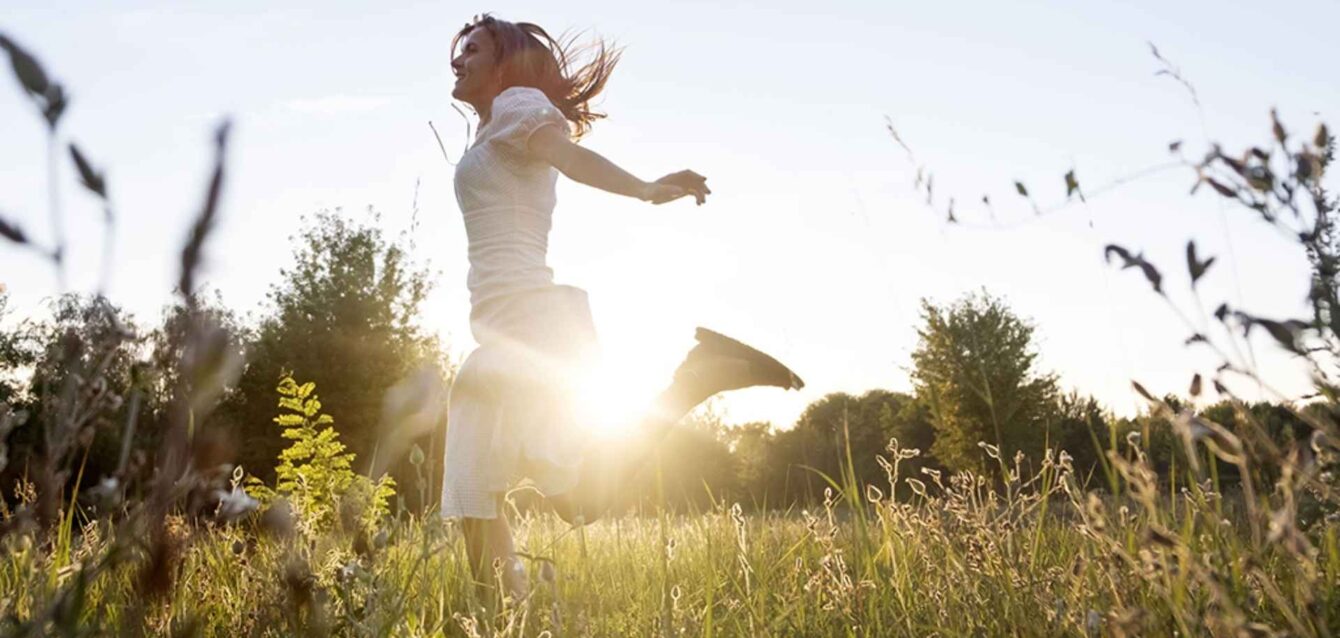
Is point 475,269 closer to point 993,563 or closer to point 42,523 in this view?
point 993,563

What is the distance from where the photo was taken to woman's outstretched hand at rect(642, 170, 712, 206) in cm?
339

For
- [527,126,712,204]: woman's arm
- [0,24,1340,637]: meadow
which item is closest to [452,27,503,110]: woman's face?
[527,126,712,204]: woman's arm

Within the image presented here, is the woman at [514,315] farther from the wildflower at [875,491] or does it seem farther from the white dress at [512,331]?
the wildflower at [875,491]

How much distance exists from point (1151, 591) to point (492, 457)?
99.3 inches

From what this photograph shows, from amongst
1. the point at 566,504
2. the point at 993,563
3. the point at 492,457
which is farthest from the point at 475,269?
the point at 993,563

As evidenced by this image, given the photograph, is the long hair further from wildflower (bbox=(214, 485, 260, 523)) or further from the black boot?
wildflower (bbox=(214, 485, 260, 523))

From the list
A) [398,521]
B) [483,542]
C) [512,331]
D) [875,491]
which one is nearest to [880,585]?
[875,491]

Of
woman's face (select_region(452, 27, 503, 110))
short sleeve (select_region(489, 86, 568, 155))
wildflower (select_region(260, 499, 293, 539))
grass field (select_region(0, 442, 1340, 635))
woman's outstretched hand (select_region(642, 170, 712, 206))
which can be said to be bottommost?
grass field (select_region(0, 442, 1340, 635))

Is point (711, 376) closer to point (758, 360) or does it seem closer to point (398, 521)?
point (758, 360)

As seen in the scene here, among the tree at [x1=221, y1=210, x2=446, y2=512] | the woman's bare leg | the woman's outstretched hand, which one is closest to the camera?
the woman's outstretched hand

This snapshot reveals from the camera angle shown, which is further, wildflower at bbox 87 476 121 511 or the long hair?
the long hair

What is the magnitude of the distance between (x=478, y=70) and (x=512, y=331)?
4.10 ft

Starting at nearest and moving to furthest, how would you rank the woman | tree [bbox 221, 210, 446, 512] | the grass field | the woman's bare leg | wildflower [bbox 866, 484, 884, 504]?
the grass field → wildflower [bbox 866, 484, 884, 504] → the woman's bare leg → the woman → tree [bbox 221, 210, 446, 512]

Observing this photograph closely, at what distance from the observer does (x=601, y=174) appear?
376 cm
